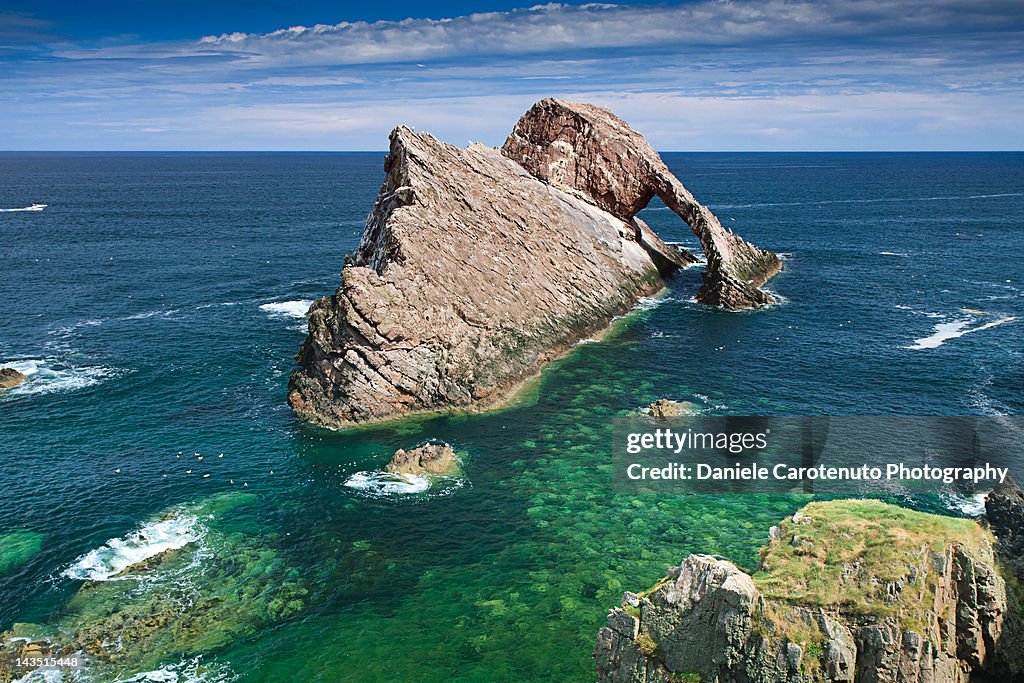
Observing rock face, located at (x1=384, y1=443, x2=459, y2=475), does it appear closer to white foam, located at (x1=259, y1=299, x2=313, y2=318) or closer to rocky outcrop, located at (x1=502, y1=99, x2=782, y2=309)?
white foam, located at (x1=259, y1=299, x2=313, y2=318)

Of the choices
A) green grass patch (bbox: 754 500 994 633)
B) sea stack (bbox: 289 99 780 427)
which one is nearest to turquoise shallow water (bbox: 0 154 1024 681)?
sea stack (bbox: 289 99 780 427)

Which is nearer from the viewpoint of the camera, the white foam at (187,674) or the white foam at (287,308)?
the white foam at (187,674)

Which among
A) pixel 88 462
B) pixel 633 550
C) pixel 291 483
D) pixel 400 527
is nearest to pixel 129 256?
pixel 88 462

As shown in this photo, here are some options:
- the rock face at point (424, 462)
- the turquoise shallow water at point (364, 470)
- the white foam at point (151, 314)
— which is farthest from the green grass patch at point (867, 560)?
the white foam at point (151, 314)

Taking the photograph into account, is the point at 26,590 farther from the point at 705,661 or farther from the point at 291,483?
the point at 705,661

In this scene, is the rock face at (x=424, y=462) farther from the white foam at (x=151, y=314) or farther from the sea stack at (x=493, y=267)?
the white foam at (x=151, y=314)

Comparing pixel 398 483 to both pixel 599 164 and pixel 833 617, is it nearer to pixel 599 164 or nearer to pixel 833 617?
pixel 833 617
